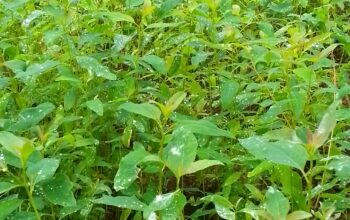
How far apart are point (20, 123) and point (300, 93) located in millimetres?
756

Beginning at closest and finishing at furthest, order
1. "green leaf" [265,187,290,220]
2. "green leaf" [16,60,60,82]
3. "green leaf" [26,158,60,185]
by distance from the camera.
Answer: "green leaf" [265,187,290,220] → "green leaf" [26,158,60,185] → "green leaf" [16,60,60,82]

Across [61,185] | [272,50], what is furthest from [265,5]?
[61,185]

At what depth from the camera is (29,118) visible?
63.1 inches

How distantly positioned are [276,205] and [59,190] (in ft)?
1.60

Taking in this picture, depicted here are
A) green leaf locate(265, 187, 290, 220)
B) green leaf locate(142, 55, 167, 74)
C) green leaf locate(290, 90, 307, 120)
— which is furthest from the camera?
green leaf locate(142, 55, 167, 74)

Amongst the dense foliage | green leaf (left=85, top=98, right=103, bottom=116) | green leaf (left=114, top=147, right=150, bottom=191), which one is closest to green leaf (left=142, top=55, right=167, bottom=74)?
the dense foliage

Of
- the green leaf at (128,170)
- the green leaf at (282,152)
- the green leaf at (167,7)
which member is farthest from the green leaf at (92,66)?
the green leaf at (282,152)

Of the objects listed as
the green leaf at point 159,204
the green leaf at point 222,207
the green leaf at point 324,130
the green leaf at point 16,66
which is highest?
the green leaf at point 324,130

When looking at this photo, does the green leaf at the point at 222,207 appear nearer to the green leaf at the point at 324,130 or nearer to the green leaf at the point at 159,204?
the green leaf at the point at 159,204

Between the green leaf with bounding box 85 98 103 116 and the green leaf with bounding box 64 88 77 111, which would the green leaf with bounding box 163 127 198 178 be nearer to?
the green leaf with bounding box 85 98 103 116

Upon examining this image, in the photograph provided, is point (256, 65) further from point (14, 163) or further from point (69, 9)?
point (14, 163)

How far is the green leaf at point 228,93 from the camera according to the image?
5.78 feet

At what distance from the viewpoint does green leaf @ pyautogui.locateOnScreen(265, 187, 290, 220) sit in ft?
3.77

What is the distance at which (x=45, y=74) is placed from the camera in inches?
79.5
